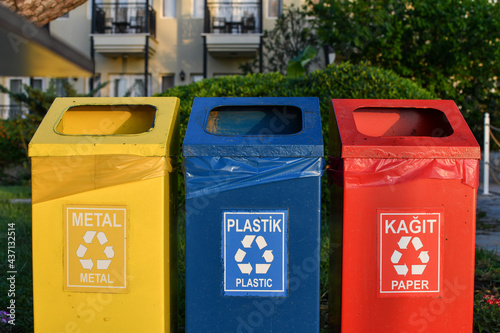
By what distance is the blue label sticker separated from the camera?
2023 millimetres

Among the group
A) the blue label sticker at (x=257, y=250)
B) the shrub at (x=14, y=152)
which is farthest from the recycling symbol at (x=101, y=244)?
the shrub at (x=14, y=152)

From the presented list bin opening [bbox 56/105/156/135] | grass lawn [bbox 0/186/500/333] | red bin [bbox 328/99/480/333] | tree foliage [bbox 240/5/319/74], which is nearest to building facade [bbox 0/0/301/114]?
tree foliage [bbox 240/5/319/74]

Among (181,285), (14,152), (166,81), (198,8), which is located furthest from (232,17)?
(181,285)

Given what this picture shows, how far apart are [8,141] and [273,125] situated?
392 inches

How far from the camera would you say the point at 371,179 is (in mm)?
2064

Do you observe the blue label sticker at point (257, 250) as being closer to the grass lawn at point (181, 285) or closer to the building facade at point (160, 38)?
the grass lawn at point (181, 285)

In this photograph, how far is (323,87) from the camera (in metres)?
4.61

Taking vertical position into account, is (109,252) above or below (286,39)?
below

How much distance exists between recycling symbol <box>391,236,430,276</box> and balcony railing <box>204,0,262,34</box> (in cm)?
1221

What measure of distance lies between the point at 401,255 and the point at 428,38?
1004cm

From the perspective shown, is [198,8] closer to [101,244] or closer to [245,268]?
[101,244]

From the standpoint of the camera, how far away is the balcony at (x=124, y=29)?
13164 millimetres

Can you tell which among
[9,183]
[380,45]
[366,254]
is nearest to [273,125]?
[366,254]

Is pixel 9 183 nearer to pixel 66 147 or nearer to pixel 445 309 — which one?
pixel 66 147
